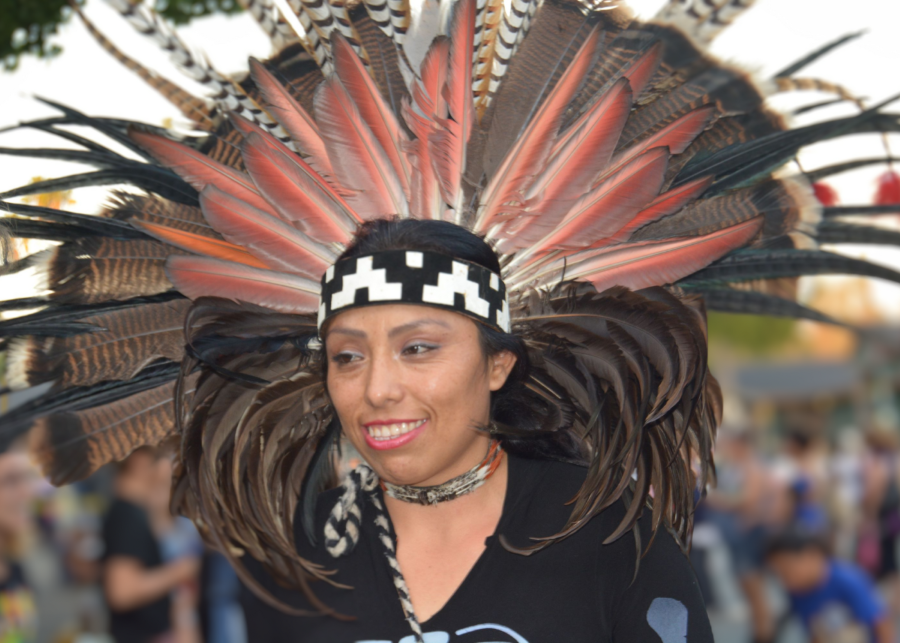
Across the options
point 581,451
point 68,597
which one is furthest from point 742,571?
point 68,597

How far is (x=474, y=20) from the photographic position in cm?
241

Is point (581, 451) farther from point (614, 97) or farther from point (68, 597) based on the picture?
point (68, 597)

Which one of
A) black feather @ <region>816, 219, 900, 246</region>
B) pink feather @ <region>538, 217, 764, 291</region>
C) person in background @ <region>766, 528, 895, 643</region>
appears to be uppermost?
black feather @ <region>816, 219, 900, 246</region>

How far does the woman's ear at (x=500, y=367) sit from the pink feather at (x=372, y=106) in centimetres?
50

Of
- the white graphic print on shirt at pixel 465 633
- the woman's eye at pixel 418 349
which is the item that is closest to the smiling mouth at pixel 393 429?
the woman's eye at pixel 418 349

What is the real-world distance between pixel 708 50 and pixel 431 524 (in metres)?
1.45

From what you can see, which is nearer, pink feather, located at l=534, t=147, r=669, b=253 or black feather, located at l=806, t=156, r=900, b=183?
pink feather, located at l=534, t=147, r=669, b=253

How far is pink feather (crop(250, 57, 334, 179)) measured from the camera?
251 cm

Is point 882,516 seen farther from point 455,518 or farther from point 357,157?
point 357,157

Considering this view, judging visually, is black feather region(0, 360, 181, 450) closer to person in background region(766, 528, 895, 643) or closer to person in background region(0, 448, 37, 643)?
A: person in background region(0, 448, 37, 643)

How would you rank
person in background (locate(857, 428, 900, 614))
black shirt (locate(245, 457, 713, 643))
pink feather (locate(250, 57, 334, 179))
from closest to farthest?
black shirt (locate(245, 457, 713, 643)), pink feather (locate(250, 57, 334, 179)), person in background (locate(857, 428, 900, 614))

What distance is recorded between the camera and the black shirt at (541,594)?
2.16 metres

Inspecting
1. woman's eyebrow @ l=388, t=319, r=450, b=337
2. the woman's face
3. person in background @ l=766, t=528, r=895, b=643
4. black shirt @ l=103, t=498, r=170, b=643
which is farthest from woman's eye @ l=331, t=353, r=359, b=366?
person in background @ l=766, t=528, r=895, b=643

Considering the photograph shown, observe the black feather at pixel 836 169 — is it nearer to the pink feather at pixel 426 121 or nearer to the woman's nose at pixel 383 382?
the pink feather at pixel 426 121
